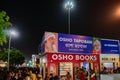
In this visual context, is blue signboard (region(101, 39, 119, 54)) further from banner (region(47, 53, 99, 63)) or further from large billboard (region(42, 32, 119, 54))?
banner (region(47, 53, 99, 63))

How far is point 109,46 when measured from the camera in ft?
75.2

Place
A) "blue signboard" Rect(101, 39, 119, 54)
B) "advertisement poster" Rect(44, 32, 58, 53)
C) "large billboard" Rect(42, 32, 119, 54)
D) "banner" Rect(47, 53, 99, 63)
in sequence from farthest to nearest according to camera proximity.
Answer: "blue signboard" Rect(101, 39, 119, 54), "banner" Rect(47, 53, 99, 63), "large billboard" Rect(42, 32, 119, 54), "advertisement poster" Rect(44, 32, 58, 53)

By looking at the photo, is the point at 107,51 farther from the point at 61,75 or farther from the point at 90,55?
the point at 61,75

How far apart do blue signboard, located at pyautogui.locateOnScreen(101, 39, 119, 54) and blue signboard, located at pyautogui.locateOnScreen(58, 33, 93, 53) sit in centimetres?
148

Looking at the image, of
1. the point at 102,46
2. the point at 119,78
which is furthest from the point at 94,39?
the point at 119,78

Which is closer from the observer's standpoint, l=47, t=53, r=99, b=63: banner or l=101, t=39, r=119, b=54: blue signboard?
l=47, t=53, r=99, b=63: banner

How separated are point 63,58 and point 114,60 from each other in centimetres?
589

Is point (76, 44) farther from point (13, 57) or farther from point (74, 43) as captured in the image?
point (13, 57)

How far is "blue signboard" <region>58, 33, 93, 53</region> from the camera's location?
20.2 m

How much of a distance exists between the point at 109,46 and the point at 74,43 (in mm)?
3866

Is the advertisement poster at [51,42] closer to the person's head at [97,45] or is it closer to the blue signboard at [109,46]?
the person's head at [97,45]

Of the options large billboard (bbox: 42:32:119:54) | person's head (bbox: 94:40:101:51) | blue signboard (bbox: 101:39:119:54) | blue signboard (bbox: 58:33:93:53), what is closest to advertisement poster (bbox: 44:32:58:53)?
large billboard (bbox: 42:32:119:54)

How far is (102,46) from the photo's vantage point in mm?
22453

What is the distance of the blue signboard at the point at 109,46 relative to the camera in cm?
2259
